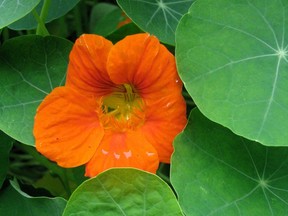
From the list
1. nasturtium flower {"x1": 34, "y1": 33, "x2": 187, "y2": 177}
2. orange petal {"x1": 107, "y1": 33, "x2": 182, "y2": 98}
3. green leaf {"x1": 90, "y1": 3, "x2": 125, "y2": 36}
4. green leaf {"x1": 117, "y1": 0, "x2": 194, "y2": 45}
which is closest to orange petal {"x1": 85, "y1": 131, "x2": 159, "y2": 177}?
nasturtium flower {"x1": 34, "y1": 33, "x2": 187, "y2": 177}

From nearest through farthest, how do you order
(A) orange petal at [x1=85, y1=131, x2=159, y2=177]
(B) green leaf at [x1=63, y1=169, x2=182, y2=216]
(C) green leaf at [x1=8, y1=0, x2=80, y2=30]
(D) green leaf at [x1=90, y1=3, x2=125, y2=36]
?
(B) green leaf at [x1=63, y1=169, x2=182, y2=216] < (A) orange petal at [x1=85, y1=131, x2=159, y2=177] < (C) green leaf at [x1=8, y1=0, x2=80, y2=30] < (D) green leaf at [x1=90, y1=3, x2=125, y2=36]

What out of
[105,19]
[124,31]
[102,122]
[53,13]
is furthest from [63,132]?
[105,19]

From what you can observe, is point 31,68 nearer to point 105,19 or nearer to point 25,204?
point 25,204

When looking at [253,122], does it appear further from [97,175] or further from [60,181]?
[60,181]

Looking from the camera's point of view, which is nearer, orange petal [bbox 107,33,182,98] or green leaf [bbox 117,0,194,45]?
orange petal [bbox 107,33,182,98]

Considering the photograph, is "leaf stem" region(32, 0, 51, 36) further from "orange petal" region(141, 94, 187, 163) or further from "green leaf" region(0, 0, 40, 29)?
"orange petal" region(141, 94, 187, 163)

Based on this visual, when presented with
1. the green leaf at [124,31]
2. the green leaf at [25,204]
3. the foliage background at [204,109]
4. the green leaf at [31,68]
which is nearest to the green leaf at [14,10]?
the foliage background at [204,109]
